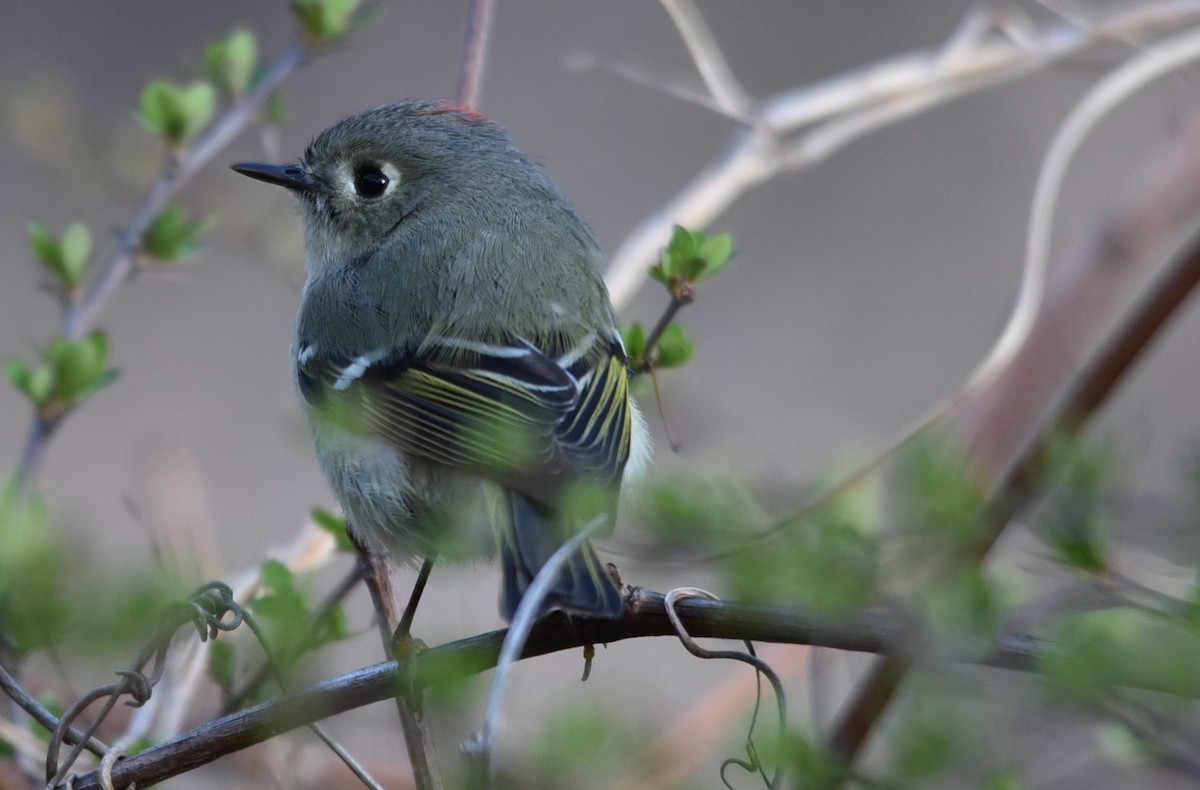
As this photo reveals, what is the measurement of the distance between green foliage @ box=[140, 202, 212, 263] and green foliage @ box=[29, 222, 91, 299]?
0.07 m

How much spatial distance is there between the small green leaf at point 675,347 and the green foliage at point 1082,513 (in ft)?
1.77

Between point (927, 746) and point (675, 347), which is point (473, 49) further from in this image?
point (927, 746)

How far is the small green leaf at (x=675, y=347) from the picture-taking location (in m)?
1.42

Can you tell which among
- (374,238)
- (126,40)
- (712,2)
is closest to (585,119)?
(712,2)

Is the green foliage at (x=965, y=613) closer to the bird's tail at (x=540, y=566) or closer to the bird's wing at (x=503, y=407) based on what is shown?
the bird's tail at (x=540, y=566)

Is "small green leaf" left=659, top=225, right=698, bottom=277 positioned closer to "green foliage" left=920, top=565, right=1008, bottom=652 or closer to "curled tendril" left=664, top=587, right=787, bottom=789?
"curled tendril" left=664, top=587, right=787, bottom=789

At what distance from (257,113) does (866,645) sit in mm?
1160

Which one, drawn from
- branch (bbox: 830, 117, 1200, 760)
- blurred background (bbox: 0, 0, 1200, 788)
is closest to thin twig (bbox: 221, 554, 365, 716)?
branch (bbox: 830, 117, 1200, 760)

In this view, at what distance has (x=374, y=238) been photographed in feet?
6.65

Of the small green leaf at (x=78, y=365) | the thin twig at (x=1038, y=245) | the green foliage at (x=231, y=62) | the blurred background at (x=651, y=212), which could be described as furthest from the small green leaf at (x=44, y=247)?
the blurred background at (x=651, y=212)

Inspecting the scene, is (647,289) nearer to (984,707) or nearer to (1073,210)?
(1073,210)

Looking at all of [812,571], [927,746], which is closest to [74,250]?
[812,571]

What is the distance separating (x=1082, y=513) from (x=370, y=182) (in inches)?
55.2

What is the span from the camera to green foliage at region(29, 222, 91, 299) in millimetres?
1549
